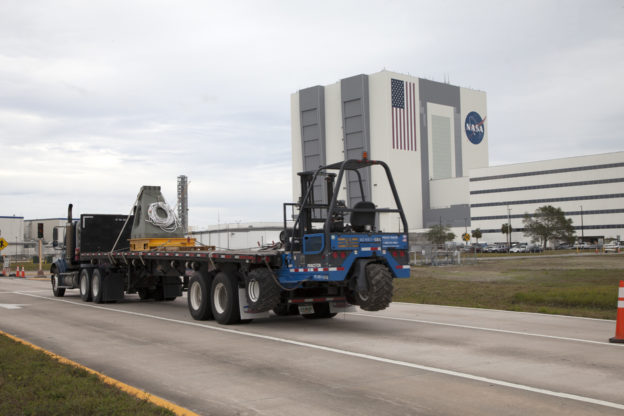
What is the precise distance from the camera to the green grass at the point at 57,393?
20.6ft

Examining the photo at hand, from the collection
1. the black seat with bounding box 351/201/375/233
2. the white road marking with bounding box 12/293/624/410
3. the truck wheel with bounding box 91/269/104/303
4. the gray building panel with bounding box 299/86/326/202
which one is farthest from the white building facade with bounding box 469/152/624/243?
the white road marking with bounding box 12/293/624/410

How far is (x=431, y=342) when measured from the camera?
11062mm

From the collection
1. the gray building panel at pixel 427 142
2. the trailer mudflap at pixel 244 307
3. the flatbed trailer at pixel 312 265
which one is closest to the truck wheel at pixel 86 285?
the flatbed trailer at pixel 312 265

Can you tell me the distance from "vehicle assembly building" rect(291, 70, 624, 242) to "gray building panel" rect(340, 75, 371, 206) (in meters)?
0.19

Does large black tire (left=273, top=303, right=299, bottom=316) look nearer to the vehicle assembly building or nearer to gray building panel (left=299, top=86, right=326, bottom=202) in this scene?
the vehicle assembly building

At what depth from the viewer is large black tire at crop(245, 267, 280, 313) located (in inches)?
507

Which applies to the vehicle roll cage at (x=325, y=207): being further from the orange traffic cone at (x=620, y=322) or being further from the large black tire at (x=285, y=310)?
the orange traffic cone at (x=620, y=322)

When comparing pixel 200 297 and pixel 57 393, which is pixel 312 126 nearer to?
pixel 200 297

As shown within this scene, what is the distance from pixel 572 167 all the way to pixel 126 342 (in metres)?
117

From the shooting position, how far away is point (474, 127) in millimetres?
137500

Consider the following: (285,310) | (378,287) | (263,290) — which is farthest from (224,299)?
(378,287)

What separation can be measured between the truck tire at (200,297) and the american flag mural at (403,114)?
10467 centimetres

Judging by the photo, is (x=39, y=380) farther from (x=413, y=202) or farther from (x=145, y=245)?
(x=413, y=202)

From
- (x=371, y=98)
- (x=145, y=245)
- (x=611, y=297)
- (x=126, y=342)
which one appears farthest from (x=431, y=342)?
(x=371, y=98)
